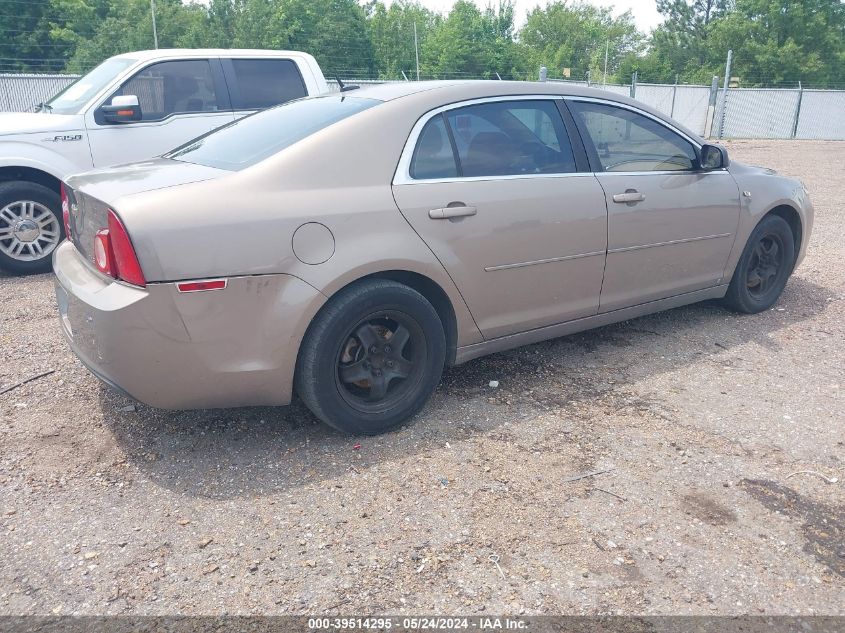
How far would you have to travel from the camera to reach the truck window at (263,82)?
718 centimetres

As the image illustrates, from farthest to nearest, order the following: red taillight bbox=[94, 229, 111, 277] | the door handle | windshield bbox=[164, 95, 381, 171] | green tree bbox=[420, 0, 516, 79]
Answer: green tree bbox=[420, 0, 516, 79] < the door handle < windshield bbox=[164, 95, 381, 171] < red taillight bbox=[94, 229, 111, 277]

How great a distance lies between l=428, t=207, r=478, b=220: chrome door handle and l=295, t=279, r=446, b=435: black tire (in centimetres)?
38

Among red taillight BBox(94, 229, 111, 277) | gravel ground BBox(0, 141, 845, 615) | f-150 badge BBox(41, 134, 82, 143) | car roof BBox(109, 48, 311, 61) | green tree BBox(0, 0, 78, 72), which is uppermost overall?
green tree BBox(0, 0, 78, 72)

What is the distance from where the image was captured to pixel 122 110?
254 inches

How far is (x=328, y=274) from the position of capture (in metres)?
3.16

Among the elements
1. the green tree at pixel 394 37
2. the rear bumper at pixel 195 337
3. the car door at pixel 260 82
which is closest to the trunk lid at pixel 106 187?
the rear bumper at pixel 195 337

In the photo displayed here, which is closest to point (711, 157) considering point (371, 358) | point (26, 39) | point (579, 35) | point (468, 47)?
point (371, 358)

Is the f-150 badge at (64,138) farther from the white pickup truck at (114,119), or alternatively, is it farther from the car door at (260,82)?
the car door at (260,82)

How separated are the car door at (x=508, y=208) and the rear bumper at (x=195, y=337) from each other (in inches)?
30.9

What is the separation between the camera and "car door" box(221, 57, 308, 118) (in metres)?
7.16

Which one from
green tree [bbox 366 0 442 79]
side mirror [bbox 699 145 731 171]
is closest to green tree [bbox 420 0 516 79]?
green tree [bbox 366 0 442 79]

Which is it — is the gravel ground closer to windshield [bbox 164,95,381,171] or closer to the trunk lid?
the trunk lid

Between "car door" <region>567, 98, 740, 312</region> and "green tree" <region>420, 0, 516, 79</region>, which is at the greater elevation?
"green tree" <region>420, 0, 516, 79</region>

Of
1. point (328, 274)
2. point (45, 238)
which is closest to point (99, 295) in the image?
point (328, 274)
